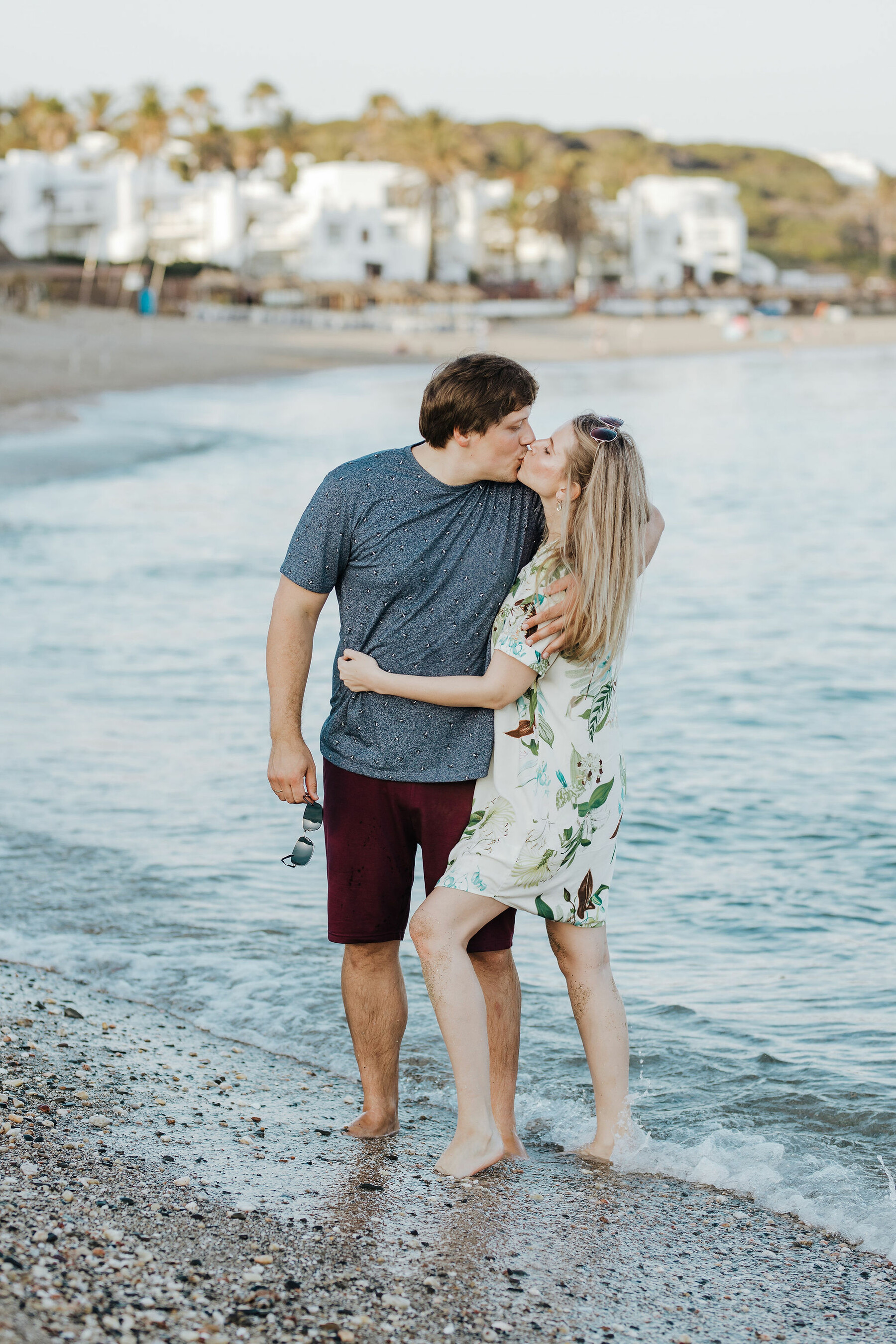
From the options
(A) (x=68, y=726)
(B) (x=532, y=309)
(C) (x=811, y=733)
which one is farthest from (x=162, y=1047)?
(B) (x=532, y=309)

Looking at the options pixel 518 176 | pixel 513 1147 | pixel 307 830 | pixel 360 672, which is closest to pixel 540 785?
pixel 360 672

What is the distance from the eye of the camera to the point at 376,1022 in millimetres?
3492

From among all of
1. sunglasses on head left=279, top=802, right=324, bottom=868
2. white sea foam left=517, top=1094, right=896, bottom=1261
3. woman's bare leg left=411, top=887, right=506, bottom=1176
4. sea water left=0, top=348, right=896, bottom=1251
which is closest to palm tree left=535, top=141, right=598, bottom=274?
sea water left=0, top=348, right=896, bottom=1251

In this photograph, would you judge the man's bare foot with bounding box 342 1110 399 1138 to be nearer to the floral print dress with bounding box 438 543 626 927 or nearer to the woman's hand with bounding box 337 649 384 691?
the floral print dress with bounding box 438 543 626 927

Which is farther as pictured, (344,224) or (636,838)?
(344,224)

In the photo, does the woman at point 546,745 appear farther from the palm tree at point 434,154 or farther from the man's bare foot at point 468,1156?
the palm tree at point 434,154

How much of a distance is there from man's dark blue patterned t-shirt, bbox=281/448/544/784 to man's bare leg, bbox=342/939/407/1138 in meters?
0.50

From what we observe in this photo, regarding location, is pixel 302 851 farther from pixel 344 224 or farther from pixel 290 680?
pixel 344 224

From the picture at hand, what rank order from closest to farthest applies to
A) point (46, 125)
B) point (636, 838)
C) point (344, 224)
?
point (636, 838) < point (344, 224) < point (46, 125)

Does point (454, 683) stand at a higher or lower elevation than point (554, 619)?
lower

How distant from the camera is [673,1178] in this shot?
11.3 ft

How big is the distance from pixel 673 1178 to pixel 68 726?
5172mm

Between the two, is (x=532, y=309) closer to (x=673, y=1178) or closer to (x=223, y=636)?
(x=223, y=636)

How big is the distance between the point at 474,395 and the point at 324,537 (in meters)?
0.46
